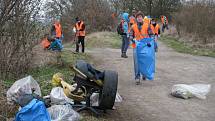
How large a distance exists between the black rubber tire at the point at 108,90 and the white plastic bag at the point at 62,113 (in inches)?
24.9

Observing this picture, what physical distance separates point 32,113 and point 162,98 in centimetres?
420

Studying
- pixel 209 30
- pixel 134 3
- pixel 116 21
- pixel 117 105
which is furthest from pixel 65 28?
pixel 117 105

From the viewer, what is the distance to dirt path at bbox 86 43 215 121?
8140mm

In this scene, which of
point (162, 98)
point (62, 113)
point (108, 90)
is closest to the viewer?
point (62, 113)

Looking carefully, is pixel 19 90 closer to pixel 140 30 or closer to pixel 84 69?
pixel 84 69

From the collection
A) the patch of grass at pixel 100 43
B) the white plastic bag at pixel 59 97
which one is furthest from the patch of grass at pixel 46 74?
the patch of grass at pixel 100 43

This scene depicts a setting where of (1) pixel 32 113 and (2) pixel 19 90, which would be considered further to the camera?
(2) pixel 19 90

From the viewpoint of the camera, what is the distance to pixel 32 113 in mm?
6145

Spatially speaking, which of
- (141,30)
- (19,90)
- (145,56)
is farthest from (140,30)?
(19,90)

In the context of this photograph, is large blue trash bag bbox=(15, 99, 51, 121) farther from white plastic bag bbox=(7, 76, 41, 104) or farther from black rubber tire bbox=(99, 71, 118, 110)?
black rubber tire bbox=(99, 71, 118, 110)

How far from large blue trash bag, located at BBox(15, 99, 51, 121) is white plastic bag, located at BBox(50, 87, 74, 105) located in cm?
113

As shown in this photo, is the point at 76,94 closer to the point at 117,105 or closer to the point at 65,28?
the point at 117,105

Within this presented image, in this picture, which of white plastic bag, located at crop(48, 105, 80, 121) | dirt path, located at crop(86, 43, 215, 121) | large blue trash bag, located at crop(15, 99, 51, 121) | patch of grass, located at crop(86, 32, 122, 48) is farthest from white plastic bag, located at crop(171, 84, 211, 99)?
patch of grass, located at crop(86, 32, 122, 48)

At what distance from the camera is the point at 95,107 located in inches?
303
